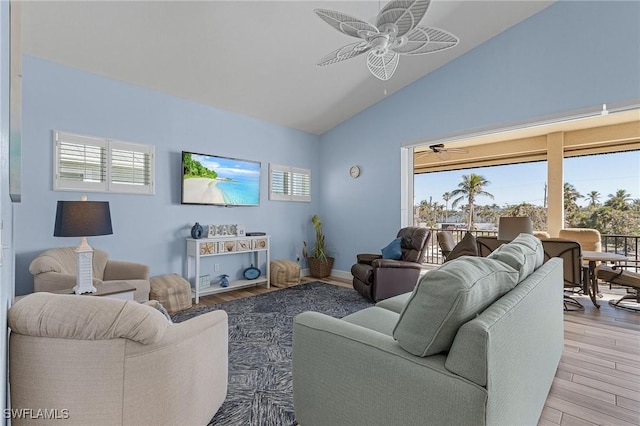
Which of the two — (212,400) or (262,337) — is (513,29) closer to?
(262,337)

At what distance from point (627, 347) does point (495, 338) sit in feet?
9.00

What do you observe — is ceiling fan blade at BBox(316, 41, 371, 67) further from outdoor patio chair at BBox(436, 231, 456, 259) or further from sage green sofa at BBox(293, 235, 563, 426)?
outdoor patio chair at BBox(436, 231, 456, 259)

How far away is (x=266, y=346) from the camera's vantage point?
104 inches

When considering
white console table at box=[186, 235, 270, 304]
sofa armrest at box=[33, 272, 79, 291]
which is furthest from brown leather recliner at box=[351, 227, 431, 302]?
sofa armrest at box=[33, 272, 79, 291]

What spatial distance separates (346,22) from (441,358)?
2.19m

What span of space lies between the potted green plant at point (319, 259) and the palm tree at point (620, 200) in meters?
5.15

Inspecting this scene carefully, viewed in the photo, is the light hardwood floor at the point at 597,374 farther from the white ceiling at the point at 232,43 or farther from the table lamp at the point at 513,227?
the white ceiling at the point at 232,43

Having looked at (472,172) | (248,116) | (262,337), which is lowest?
(262,337)

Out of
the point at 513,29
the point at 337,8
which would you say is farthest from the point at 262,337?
the point at 513,29

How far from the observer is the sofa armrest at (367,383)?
3.30 ft

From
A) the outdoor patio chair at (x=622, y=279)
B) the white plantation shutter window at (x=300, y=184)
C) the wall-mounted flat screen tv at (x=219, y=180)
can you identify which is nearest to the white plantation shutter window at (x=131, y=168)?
the wall-mounted flat screen tv at (x=219, y=180)

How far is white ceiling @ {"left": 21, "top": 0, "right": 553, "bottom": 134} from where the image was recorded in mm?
2795

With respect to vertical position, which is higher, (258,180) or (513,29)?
(513,29)

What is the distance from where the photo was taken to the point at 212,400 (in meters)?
1.65
